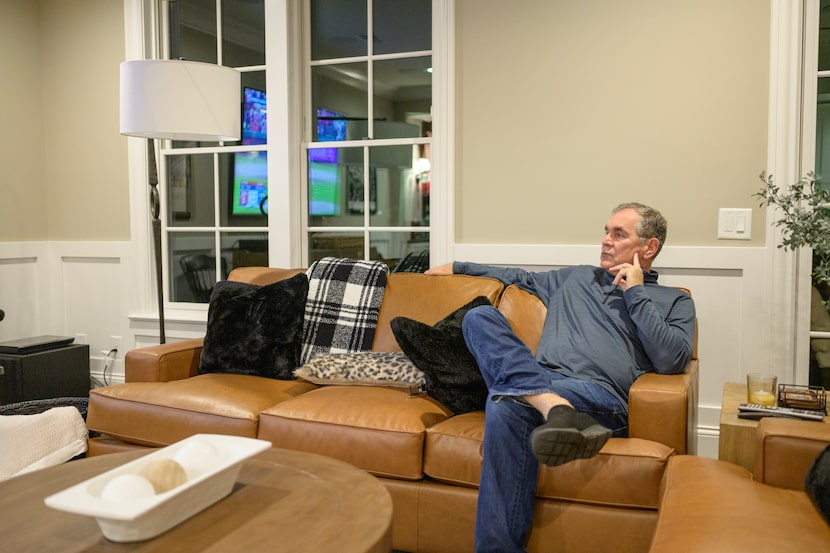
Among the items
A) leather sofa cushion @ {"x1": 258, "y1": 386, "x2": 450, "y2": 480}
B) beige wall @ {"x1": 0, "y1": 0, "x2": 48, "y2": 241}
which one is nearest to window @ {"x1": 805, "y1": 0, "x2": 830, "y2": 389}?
leather sofa cushion @ {"x1": 258, "y1": 386, "x2": 450, "y2": 480}

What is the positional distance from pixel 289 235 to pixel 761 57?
2350mm

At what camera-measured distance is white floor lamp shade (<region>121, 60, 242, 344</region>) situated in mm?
3104

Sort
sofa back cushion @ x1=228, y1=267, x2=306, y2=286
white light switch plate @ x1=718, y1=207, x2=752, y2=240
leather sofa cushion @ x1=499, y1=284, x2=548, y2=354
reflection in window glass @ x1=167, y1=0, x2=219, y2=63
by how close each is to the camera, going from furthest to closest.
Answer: reflection in window glass @ x1=167, y1=0, x2=219, y2=63
sofa back cushion @ x1=228, y1=267, x2=306, y2=286
white light switch plate @ x1=718, y1=207, x2=752, y2=240
leather sofa cushion @ x1=499, y1=284, x2=548, y2=354

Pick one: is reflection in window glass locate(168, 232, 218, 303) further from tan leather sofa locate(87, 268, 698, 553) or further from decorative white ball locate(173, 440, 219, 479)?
decorative white ball locate(173, 440, 219, 479)

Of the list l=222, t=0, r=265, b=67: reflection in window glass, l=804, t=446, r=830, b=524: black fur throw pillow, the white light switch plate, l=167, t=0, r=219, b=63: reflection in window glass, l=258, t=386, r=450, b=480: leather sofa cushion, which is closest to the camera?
l=804, t=446, r=830, b=524: black fur throw pillow

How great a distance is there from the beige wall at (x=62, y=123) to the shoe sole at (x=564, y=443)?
3190 millimetres

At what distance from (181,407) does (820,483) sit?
2.01 meters

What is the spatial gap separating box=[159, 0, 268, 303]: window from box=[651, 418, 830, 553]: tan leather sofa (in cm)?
285

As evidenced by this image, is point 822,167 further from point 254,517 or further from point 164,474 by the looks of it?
point 164,474

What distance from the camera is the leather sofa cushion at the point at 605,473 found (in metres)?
2.05

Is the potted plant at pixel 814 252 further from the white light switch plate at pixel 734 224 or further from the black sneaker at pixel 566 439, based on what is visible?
the black sneaker at pixel 566 439

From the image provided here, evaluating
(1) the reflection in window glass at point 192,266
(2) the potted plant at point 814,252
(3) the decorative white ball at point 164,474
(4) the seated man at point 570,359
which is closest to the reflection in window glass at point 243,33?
(1) the reflection in window glass at point 192,266

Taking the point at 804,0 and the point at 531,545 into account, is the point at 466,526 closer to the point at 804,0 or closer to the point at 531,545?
the point at 531,545

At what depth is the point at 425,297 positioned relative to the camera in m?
3.08
